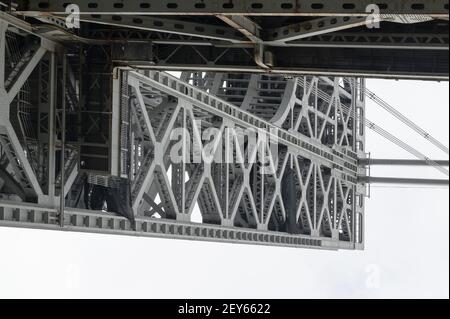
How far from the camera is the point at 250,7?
58.5ft

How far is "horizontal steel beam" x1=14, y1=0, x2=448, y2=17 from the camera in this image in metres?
16.8

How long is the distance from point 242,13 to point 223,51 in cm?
455

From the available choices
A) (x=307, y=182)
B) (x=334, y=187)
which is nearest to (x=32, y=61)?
(x=307, y=182)

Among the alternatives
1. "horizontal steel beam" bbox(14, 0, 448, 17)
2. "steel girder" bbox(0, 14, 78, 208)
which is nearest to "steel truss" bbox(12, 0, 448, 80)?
"horizontal steel beam" bbox(14, 0, 448, 17)

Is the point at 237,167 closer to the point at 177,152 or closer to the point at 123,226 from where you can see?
the point at 177,152

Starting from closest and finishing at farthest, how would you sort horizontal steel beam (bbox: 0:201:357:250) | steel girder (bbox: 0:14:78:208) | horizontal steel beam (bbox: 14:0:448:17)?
horizontal steel beam (bbox: 14:0:448:17)
horizontal steel beam (bbox: 0:201:357:250)
steel girder (bbox: 0:14:78:208)

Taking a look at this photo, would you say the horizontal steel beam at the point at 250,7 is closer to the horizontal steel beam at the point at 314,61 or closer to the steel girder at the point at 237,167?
the horizontal steel beam at the point at 314,61

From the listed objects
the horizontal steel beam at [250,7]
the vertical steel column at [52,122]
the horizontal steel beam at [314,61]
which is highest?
the horizontal steel beam at [250,7]

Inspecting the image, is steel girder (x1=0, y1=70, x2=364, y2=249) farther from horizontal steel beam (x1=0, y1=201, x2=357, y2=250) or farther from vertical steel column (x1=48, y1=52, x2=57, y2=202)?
vertical steel column (x1=48, y1=52, x2=57, y2=202)

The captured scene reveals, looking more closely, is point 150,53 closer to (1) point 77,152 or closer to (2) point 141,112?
(1) point 77,152

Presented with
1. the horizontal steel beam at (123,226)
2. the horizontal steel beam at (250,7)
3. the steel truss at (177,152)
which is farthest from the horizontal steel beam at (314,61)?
the horizontal steel beam at (123,226)

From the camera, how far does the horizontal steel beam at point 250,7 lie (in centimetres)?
1681

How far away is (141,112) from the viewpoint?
91.6 feet

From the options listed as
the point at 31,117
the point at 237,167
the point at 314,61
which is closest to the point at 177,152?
the point at 237,167
